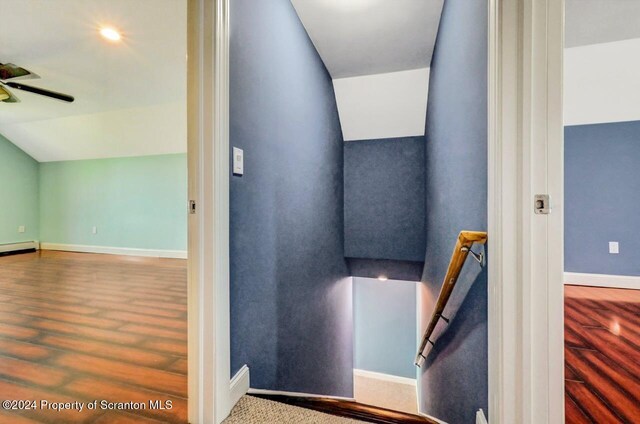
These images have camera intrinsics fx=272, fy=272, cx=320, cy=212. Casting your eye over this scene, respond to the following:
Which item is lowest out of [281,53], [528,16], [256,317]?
[256,317]

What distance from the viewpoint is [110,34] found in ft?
7.70

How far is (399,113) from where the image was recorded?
10.5ft

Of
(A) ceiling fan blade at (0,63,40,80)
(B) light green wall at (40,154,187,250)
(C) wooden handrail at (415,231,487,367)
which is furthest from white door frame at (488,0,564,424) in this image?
(B) light green wall at (40,154,187,250)

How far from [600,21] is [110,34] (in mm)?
3898

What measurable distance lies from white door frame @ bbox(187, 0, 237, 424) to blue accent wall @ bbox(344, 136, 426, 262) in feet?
8.98

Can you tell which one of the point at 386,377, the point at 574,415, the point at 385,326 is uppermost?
the point at 574,415

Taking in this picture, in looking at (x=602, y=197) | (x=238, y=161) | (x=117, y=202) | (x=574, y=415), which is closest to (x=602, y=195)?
(x=602, y=197)

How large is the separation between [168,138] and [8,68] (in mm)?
1925

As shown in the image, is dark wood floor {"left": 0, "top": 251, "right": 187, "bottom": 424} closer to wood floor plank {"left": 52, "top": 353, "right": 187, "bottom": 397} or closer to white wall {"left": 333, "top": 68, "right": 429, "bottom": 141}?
wood floor plank {"left": 52, "top": 353, "right": 187, "bottom": 397}

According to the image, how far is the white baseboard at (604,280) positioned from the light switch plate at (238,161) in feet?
12.7

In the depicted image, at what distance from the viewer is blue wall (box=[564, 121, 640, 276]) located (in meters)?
2.96

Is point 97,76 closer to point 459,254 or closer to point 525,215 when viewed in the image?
point 459,254

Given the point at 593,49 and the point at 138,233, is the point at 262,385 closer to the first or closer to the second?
the point at 593,49

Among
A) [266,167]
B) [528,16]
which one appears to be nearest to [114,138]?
[266,167]
